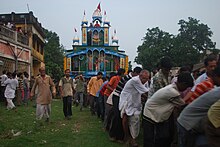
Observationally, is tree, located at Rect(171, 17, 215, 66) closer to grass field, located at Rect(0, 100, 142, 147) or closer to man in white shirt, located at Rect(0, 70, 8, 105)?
man in white shirt, located at Rect(0, 70, 8, 105)

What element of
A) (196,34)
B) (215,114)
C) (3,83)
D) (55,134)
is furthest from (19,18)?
(196,34)

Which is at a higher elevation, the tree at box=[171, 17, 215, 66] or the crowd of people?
the tree at box=[171, 17, 215, 66]

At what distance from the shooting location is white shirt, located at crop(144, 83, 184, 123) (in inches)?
153

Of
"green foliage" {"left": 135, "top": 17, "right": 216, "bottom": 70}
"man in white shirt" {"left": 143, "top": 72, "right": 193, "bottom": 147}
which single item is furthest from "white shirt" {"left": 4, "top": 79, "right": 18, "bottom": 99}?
"green foliage" {"left": 135, "top": 17, "right": 216, "bottom": 70}

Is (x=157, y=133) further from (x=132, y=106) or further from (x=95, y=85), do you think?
(x=95, y=85)

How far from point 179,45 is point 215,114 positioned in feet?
148

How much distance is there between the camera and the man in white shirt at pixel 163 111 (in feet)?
12.7

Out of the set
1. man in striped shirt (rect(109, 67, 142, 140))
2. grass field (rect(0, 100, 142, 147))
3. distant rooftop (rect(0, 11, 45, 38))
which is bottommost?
grass field (rect(0, 100, 142, 147))

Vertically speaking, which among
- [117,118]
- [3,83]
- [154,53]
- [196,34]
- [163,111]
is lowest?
[117,118]

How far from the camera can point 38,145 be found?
20.4 feet

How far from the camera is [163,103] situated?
159 inches

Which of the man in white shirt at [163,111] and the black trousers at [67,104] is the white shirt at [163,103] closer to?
the man in white shirt at [163,111]

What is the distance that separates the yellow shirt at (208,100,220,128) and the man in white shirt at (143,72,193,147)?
115 centimetres

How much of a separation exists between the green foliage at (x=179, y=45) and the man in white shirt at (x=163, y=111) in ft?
120
